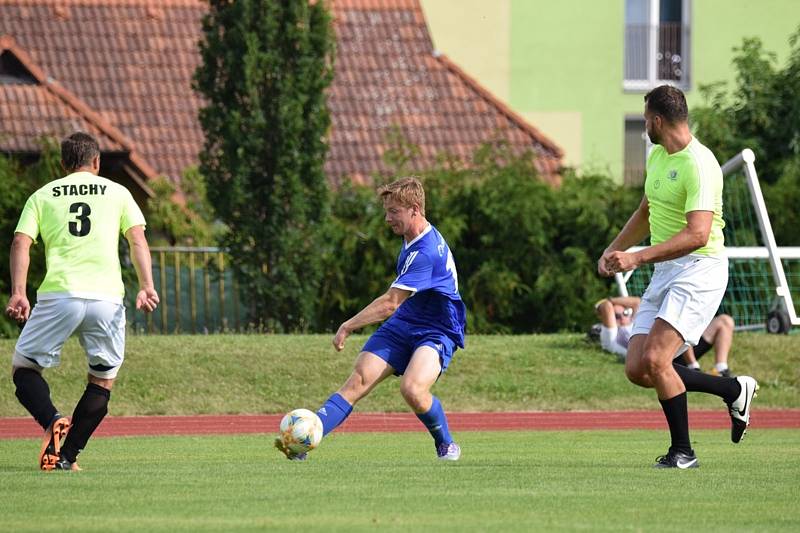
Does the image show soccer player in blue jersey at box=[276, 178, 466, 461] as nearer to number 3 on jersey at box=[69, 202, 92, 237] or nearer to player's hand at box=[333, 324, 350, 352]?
player's hand at box=[333, 324, 350, 352]

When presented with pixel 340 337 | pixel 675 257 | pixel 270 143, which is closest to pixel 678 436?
pixel 675 257

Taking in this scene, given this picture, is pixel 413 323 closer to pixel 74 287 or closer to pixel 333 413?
pixel 333 413

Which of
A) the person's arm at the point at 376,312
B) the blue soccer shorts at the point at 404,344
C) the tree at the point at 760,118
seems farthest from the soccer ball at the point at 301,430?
the tree at the point at 760,118

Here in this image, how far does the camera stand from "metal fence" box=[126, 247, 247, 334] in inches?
914

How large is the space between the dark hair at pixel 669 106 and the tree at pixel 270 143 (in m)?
12.3

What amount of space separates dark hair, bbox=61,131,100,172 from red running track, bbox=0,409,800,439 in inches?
197

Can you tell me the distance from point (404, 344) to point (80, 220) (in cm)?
222

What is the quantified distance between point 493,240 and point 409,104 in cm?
887

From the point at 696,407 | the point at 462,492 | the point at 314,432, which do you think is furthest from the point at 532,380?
the point at 462,492

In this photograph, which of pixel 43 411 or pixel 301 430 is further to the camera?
pixel 301 430

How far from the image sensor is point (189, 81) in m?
31.4

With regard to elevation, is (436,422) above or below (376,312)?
below

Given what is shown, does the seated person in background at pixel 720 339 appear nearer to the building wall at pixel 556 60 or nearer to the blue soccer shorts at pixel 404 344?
the blue soccer shorts at pixel 404 344

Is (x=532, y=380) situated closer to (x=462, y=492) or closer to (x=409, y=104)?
(x=462, y=492)
